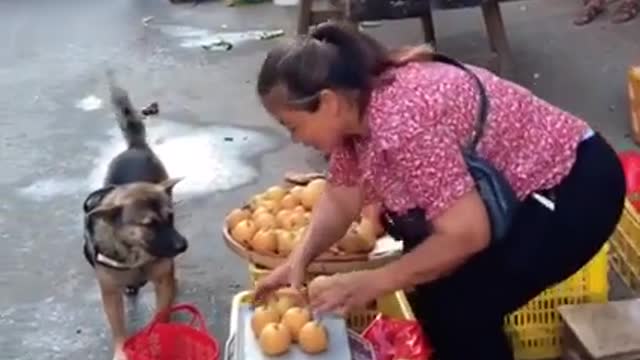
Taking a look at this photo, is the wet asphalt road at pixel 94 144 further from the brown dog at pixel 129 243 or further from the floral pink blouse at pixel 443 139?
the floral pink blouse at pixel 443 139

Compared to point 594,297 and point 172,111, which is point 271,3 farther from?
point 594,297

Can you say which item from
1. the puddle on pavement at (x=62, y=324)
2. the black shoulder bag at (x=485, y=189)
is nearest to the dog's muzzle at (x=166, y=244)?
the puddle on pavement at (x=62, y=324)

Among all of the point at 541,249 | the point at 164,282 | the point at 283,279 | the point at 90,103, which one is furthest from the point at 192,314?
the point at 90,103

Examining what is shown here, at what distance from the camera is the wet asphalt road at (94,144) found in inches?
188

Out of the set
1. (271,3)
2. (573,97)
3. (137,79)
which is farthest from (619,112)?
(271,3)

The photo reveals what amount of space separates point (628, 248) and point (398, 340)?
1.25 meters

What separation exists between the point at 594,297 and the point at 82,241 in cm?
239

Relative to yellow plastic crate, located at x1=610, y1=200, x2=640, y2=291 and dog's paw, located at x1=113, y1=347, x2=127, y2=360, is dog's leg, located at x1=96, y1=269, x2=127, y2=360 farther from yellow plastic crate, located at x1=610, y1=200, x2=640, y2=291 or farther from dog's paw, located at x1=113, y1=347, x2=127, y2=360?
yellow plastic crate, located at x1=610, y1=200, x2=640, y2=291

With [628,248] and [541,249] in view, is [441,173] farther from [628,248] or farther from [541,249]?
[628,248]

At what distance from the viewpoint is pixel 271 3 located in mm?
9992

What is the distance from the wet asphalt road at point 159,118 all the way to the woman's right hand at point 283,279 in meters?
1.11

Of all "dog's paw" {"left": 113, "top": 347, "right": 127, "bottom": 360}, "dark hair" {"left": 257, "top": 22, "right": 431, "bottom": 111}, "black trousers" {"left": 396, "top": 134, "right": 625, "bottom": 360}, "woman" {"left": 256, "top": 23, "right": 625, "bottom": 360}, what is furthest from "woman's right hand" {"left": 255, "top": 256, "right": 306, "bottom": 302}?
"dog's paw" {"left": 113, "top": 347, "right": 127, "bottom": 360}

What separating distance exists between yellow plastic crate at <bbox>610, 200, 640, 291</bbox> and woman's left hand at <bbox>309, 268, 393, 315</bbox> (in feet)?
5.04

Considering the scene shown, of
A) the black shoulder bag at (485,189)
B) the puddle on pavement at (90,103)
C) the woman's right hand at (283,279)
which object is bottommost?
the puddle on pavement at (90,103)
